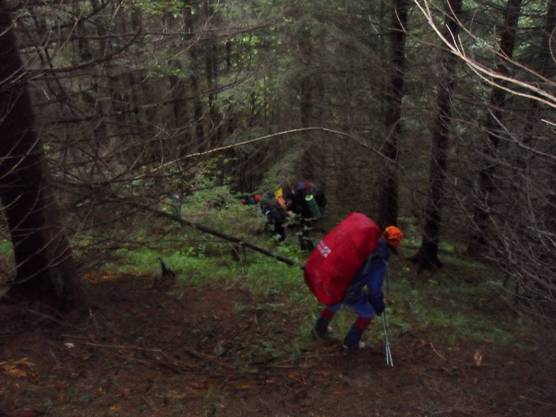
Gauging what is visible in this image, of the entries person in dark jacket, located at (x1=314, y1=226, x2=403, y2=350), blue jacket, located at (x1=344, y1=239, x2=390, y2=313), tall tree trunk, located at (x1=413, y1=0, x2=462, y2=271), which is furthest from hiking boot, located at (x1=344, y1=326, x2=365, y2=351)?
tall tree trunk, located at (x1=413, y1=0, x2=462, y2=271)

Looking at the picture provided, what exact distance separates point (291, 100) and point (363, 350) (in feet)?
34.9

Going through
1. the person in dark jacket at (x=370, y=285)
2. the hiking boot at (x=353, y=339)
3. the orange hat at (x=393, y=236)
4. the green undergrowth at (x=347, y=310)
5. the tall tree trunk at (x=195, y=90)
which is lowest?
the green undergrowth at (x=347, y=310)

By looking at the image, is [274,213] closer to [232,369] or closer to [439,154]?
[439,154]

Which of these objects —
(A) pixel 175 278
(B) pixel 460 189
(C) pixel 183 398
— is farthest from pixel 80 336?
(B) pixel 460 189

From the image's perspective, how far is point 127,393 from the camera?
4.22 metres

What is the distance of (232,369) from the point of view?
5.16 meters

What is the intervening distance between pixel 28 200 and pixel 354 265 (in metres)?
3.64

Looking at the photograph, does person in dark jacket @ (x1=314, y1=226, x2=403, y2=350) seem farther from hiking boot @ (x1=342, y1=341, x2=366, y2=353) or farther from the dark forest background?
the dark forest background

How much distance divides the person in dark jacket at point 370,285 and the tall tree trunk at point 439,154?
1605mm

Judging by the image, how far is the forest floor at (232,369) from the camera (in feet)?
13.7

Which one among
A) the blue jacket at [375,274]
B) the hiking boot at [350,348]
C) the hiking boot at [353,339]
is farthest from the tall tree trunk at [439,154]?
the hiking boot at [350,348]

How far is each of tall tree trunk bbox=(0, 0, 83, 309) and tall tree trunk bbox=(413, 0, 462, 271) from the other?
194 inches

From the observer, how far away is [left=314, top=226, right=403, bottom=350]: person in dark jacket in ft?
17.0

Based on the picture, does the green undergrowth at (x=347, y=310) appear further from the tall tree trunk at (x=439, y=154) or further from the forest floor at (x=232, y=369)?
the tall tree trunk at (x=439, y=154)
